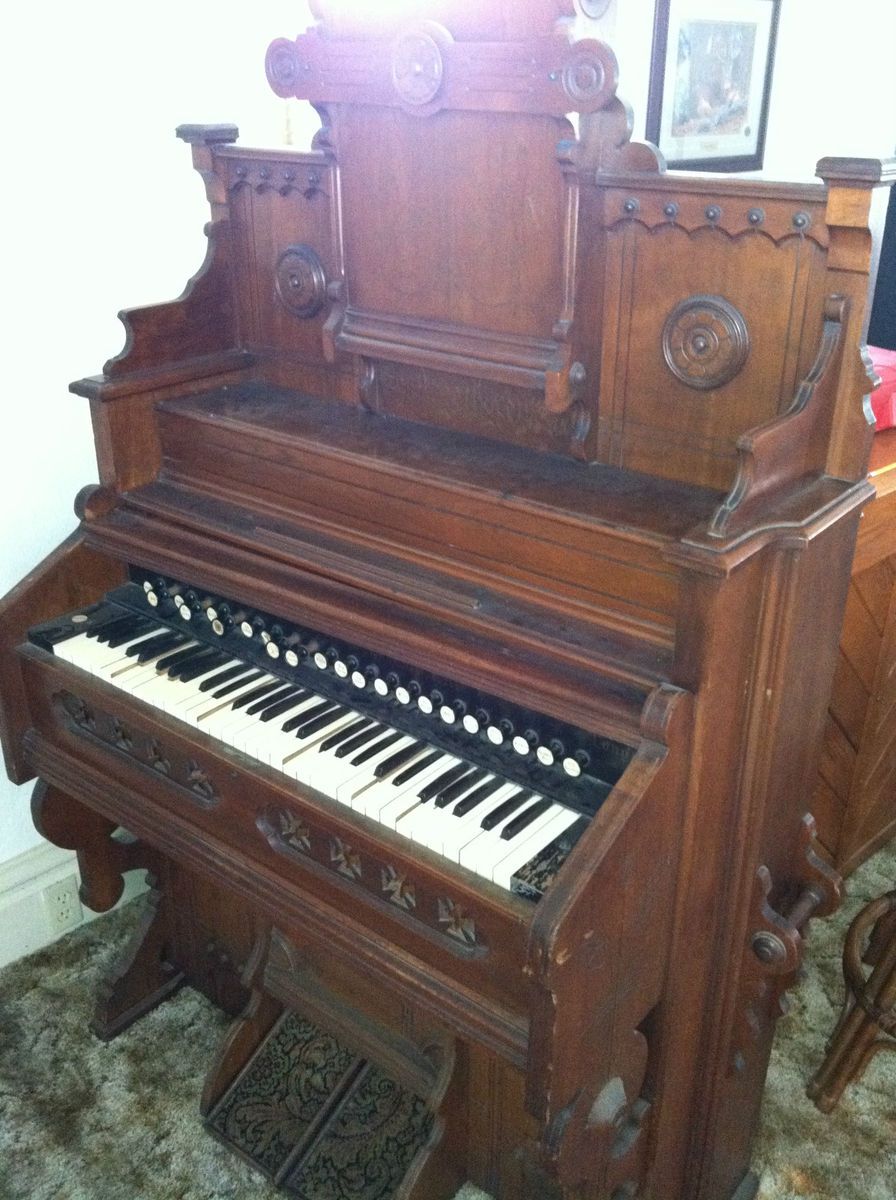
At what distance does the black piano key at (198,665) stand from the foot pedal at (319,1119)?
2.49 feet

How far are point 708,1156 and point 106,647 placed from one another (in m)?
1.27

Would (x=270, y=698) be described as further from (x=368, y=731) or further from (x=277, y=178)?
(x=277, y=178)

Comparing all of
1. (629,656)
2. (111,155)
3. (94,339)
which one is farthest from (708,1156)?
(111,155)

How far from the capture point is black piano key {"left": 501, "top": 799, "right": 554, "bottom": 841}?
54.2 inches

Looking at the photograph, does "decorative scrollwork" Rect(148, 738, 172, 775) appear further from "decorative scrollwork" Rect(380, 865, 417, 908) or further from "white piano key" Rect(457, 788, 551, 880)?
"white piano key" Rect(457, 788, 551, 880)

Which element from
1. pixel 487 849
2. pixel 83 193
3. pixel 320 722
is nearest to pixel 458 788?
pixel 487 849

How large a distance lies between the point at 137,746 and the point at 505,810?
0.68 metres

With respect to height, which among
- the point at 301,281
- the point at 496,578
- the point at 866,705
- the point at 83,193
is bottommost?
the point at 866,705

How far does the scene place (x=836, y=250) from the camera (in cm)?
129

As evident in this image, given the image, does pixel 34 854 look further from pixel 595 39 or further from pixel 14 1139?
pixel 595 39

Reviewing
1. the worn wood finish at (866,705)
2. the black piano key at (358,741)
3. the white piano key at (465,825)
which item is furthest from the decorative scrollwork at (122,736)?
the worn wood finish at (866,705)

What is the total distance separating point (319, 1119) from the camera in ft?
6.56

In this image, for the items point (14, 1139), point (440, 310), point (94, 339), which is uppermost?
point (440, 310)

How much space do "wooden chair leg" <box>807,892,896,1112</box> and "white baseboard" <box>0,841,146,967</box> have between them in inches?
63.2
